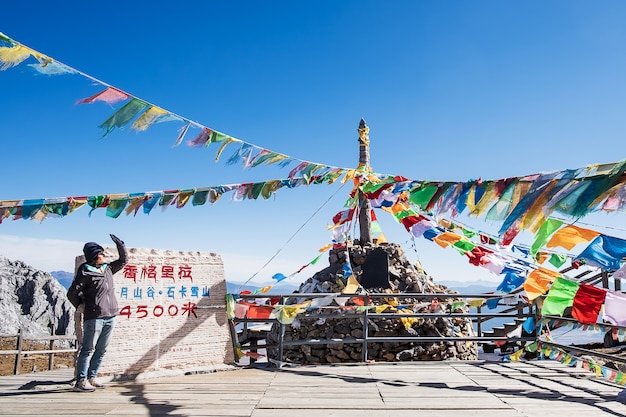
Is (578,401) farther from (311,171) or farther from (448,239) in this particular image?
(311,171)

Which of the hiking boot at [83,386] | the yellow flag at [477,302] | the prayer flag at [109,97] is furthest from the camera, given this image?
the yellow flag at [477,302]

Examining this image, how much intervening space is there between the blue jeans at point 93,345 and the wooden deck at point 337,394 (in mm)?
252

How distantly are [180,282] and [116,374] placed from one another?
1431mm

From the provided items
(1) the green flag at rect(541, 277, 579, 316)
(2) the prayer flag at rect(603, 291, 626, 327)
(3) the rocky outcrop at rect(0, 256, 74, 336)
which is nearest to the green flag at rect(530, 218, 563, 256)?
(1) the green flag at rect(541, 277, 579, 316)

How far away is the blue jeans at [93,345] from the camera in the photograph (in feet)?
16.9

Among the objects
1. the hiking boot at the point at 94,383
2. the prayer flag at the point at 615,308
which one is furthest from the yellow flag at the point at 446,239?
the hiking boot at the point at 94,383

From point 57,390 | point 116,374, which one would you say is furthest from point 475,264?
point 57,390

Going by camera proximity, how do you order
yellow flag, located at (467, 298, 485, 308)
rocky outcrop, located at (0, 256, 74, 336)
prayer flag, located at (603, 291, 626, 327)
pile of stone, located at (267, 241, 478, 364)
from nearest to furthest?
prayer flag, located at (603, 291, 626, 327) → yellow flag, located at (467, 298, 485, 308) → pile of stone, located at (267, 241, 478, 364) → rocky outcrop, located at (0, 256, 74, 336)

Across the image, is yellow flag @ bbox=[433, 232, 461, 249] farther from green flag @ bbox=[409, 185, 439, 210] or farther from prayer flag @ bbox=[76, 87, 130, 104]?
prayer flag @ bbox=[76, 87, 130, 104]

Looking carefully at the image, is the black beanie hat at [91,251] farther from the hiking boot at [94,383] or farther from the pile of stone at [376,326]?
the pile of stone at [376,326]

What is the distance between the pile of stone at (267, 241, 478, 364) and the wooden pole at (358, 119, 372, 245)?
499 mm

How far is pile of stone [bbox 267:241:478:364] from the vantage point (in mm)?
12586

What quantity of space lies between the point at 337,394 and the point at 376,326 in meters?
8.00

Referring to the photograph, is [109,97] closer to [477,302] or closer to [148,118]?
[148,118]
